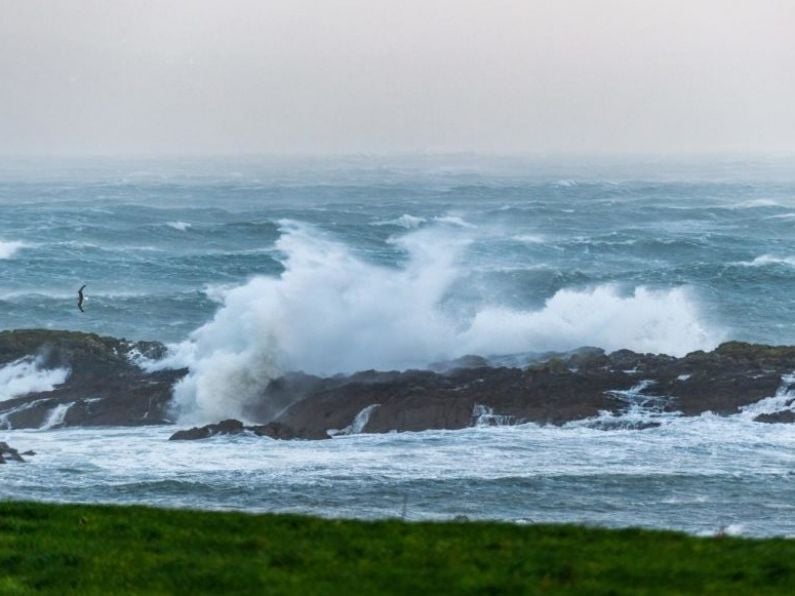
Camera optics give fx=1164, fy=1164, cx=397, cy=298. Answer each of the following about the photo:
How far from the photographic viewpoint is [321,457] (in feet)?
85.2

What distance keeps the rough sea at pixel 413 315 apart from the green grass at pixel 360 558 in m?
6.32

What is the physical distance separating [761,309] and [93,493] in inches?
1421

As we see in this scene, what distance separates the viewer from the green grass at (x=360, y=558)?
10055 millimetres

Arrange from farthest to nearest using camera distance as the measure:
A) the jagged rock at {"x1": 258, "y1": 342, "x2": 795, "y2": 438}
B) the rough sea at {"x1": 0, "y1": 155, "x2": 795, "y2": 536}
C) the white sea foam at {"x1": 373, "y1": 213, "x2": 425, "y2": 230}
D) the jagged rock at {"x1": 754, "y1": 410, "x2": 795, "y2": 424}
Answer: the white sea foam at {"x1": 373, "y1": 213, "x2": 425, "y2": 230} → the jagged rock at {"x1": 258, "y1": 342, "x2": 795, "y2": 438} → the jagged rock at {"x1": 754, "y1": 410, "x2": 795, "y2": 424} → the rough sea at {"x1": 0, "y1": 155, "x2": 795, "y2": 536}

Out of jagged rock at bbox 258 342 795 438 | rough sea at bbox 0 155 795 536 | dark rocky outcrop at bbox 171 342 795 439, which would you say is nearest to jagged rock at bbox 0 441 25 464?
rough sea at bbox 0 155 795 536

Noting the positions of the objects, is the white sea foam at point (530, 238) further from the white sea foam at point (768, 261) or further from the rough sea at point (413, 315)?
the white sea foam at point (768, 261)

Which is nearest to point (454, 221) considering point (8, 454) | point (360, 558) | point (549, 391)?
point (549, 391)

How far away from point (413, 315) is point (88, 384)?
13.3m

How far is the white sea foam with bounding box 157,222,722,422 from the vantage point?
1407 inches

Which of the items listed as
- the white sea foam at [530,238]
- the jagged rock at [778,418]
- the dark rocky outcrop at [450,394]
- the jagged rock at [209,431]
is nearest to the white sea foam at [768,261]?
the white sea foam at [530,238]

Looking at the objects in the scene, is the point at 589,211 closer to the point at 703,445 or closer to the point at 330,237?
the point at 330,237

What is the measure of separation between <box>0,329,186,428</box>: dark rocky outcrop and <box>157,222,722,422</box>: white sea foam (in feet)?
3.01

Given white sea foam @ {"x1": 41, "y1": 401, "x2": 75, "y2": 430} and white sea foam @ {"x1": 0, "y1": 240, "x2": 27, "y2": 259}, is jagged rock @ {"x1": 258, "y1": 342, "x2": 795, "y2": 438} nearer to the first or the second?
white sea foam @ {"x1": 41, "y1": 401, "x2": 75, "y2": 430}

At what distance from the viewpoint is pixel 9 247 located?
69188 mm
